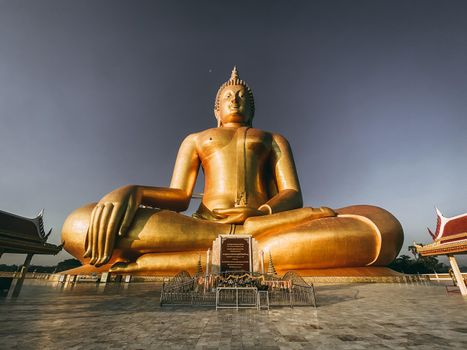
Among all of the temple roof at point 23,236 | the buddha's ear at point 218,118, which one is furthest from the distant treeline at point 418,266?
the temple roof at point 23,236

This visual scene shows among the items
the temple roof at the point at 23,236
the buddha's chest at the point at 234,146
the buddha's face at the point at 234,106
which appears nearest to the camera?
the temple roof at the point at 23,236

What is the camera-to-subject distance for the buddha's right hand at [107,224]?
34.5 feet

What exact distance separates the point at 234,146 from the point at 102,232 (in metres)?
7.28

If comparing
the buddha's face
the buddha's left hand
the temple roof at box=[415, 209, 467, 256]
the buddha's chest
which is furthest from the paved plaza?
the buddha's face

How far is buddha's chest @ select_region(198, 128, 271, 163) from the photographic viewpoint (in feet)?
46.3

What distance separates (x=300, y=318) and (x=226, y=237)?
5.30 m

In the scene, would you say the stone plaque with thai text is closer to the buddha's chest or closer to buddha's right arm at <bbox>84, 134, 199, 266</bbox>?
buddha's right arm at <bbox>84, 134, 199, 266</bbox>

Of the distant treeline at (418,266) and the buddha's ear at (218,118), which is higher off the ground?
the buddha's ear at (218,118)

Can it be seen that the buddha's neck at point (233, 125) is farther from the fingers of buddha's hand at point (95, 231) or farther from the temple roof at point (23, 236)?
the temple roof at point (23, 236)

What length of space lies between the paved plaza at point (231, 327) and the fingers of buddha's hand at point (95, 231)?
5.20 m

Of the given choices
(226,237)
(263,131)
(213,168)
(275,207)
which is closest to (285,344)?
(226,237)

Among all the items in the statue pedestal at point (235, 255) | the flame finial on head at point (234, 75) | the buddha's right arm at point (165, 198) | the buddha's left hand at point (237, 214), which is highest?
the flame finial on head at point (234, 75)

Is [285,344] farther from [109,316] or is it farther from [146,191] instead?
[146,191]

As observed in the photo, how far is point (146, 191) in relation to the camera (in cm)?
1203
